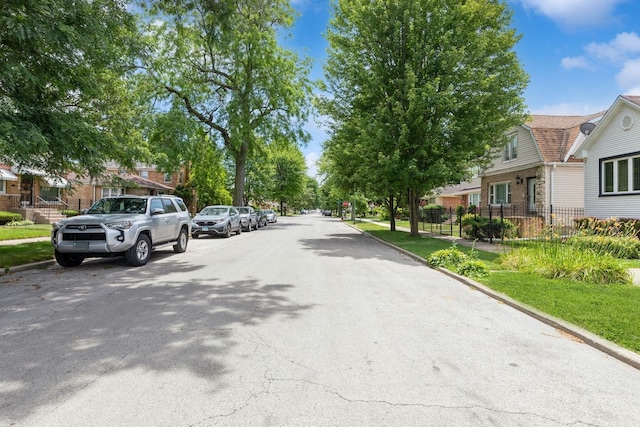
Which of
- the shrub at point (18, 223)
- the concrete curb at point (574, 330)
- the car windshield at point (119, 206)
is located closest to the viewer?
the concrete curb at point (574, 330)

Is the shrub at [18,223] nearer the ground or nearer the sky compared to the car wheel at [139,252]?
nearer the sky

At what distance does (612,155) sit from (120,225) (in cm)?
1904

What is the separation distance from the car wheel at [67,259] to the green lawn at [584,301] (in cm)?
989

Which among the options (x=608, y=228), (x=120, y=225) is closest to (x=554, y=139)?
(x=608, y=228)

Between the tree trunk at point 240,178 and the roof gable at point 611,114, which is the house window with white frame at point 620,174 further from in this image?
the tree trunk at point 240,178

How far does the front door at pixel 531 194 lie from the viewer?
72.1ft

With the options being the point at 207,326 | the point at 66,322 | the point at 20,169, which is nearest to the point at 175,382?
the point at 207,326

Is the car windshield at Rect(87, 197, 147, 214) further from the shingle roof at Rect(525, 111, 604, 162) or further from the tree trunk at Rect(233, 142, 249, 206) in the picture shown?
the tree trunk at Rect(233, 142, 249, 206)

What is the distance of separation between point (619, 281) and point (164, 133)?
2693 cm

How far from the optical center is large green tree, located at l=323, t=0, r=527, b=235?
1566 cm

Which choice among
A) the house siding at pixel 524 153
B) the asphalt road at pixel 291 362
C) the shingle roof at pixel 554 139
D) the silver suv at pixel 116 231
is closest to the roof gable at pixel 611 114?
the shingle roof at pixel 554 139

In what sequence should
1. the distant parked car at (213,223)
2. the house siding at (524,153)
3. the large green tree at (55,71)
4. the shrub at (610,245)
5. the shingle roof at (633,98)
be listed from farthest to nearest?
the house siding at (524,153), the distant parked car at (213,223), the shingle roof at (633,98), the shrub at (610,245), the large green tree at (55,71)

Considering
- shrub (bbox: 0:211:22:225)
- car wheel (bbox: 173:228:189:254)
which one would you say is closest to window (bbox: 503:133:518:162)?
car wheel (bbox: 173:228:189:254)

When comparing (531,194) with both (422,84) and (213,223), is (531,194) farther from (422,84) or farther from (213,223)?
(213,223)
